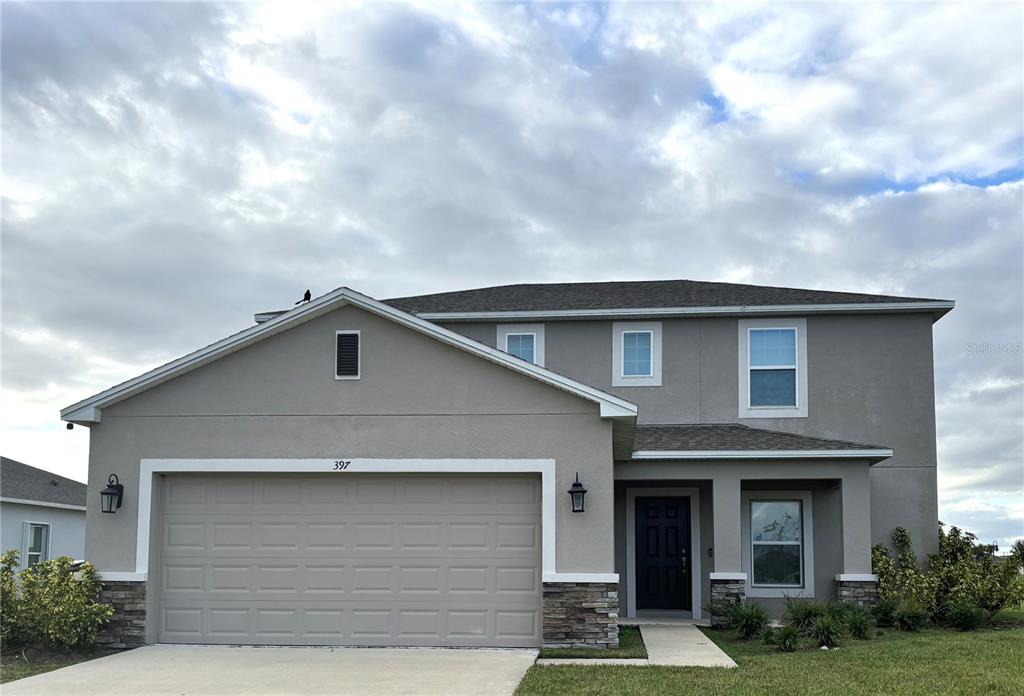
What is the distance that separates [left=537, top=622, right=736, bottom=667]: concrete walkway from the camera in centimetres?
→ 1242

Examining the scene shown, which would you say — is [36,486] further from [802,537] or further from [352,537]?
[802,537]

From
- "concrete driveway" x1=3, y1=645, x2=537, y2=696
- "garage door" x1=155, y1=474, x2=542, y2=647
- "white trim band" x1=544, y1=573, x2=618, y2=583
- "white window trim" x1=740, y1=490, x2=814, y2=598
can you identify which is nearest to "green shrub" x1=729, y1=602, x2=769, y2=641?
"white window trim" x1=740, y1=490, x2=814, y2=598

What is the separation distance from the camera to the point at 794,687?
420 inches

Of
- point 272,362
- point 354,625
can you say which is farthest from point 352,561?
point 272,362

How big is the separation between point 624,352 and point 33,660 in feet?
37.3

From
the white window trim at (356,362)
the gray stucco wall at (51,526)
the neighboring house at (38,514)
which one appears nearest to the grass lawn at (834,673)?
the white window trim at (356,362)

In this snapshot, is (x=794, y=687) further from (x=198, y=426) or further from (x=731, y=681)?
(x=198, y=426)

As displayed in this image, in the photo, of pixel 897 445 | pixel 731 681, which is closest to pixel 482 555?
pixel 731 681


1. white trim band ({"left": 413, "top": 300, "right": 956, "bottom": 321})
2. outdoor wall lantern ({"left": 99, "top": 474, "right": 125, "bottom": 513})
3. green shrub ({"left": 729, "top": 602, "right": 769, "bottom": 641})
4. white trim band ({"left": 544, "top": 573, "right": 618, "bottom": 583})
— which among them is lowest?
green shrub ({"left": 729, "top": 602, "right": 769, "bottom": 641})

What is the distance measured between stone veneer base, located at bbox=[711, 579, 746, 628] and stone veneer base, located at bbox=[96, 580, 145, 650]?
856 centimetres

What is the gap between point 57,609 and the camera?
1297 centimetres

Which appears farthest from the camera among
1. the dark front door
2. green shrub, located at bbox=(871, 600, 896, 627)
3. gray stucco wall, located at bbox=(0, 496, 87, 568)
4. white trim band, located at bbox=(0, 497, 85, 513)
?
gray stucco wall, located at bbox=(0, 496, 87, 568)

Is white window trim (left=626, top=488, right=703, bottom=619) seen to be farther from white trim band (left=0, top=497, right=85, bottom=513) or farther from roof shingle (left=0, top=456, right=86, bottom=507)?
roof shingle (left=0, top=456, right=86, bottom=507)

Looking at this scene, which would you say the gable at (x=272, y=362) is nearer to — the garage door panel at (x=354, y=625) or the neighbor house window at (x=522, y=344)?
the garage door panel at (x=354, y=625)
